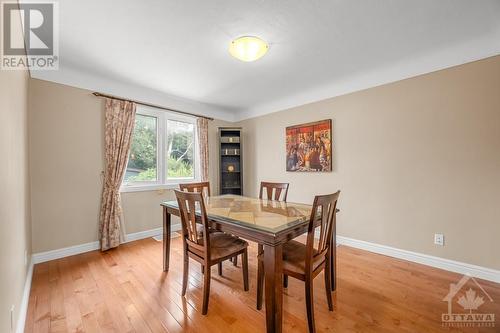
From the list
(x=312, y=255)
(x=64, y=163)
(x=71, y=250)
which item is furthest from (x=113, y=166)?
(x=312, y=255)

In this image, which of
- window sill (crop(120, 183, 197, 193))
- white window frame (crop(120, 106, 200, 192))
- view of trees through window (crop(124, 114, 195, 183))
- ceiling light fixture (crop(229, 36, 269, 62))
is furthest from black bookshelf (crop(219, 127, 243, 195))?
ceiling light fixture (crop(229, 36, 269, 62))

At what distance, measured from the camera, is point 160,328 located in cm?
149

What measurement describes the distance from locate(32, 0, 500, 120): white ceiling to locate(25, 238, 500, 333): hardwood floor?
7.58 ft

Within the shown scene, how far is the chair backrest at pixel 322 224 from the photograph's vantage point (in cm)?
141

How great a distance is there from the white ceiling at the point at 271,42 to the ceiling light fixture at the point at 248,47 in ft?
0.31

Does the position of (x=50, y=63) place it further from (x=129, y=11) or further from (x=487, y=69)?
(x=487, y=69)

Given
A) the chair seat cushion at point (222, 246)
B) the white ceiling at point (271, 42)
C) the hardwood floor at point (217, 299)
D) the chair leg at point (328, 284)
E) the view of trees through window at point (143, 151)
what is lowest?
the hardwood floor at point (217, 299)

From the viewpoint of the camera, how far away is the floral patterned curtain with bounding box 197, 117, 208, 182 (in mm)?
4074

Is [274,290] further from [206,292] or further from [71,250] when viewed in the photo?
[71,250]

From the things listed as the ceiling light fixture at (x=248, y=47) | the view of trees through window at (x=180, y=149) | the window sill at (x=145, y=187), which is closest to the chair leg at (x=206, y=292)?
the ceiling light fixture at (x=248, y=47)

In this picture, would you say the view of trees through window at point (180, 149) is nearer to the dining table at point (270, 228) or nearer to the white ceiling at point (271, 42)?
the white ceiling at point (271, 42)

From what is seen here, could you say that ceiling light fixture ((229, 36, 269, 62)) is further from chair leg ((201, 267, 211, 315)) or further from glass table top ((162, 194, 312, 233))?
chair leg ((201, 267, 211, 315))

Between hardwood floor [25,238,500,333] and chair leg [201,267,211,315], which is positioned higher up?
chair leg [201,267,211,315]

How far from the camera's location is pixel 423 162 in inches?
96.1
